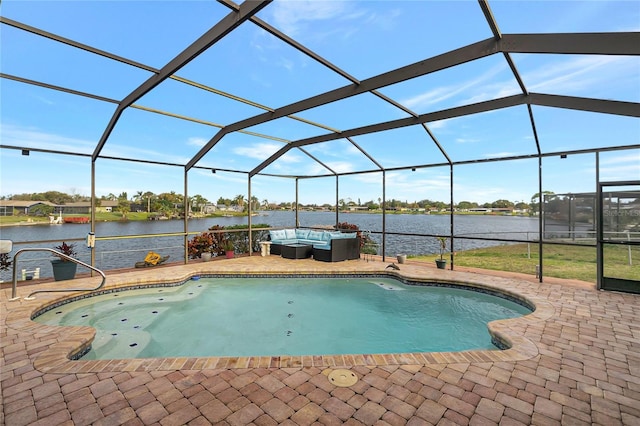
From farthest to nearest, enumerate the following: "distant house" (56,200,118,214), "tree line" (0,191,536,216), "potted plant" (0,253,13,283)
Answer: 1. "tree line" (0,191,536,216)
2. "distant house" (56,200,118,214)
3. "potted plant" (0,253,13,283)

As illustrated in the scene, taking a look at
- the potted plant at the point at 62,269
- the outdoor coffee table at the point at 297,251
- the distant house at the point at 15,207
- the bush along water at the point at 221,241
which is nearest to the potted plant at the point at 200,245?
the bush along water at the point at 221,241

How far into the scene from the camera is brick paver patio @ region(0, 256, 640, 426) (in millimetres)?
2145

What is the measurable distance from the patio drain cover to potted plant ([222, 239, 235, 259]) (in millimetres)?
7508

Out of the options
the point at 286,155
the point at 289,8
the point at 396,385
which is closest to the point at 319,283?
the point at 286,155

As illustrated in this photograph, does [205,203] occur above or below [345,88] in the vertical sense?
below

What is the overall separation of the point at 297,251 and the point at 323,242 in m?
0.93

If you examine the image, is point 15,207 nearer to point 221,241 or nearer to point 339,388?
point 221,241

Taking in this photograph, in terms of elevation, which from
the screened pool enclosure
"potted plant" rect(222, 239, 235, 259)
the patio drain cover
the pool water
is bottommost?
the pool water

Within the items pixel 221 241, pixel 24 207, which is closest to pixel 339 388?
pixel 221 241

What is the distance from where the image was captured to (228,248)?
32.6 feet

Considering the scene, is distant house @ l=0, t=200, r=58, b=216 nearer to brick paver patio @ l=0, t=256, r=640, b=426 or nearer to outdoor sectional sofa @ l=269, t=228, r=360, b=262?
brick paver patio @ l=0, t=256, r=640, b=426

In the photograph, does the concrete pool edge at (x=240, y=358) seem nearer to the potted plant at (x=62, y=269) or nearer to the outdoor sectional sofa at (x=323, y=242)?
the potted plant at (x=62, y=269)

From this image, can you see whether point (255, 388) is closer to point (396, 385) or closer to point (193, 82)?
point (396, 385)

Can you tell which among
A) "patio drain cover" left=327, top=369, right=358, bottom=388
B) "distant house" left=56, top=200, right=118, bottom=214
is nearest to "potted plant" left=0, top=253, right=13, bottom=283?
"distant house" left=56, top=200, right=118, bottom=214
